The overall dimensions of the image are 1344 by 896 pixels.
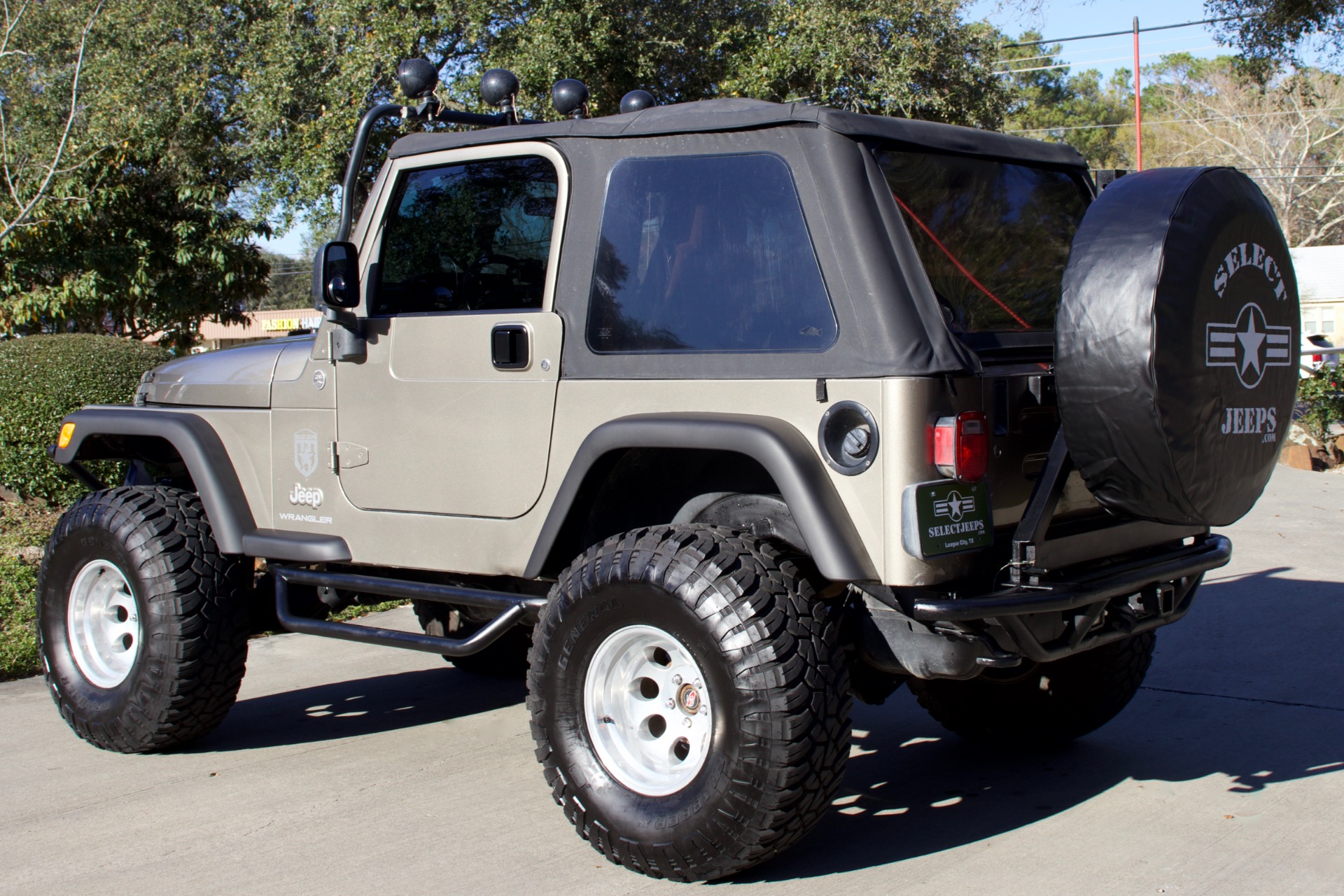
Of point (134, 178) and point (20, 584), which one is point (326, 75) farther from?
point (20, 584)

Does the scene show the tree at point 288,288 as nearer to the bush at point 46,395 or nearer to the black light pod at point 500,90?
the bush at point 46,395

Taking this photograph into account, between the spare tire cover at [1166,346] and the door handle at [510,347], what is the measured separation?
1.63 meters

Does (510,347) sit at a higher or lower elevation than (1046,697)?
higher

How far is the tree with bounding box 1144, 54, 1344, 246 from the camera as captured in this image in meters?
41.6

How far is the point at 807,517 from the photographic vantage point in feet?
10.9

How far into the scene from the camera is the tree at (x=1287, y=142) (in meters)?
41.6

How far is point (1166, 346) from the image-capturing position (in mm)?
3225

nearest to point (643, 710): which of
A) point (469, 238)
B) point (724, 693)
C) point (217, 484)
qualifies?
point (724, 693)

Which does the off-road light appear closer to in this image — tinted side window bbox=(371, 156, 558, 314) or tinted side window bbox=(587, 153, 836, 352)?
tinted side window bbox=(371, 156, 558, 314)

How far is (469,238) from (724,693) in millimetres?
1833

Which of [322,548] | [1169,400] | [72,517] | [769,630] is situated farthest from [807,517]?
[72,517]

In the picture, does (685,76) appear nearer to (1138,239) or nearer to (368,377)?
(368,377)

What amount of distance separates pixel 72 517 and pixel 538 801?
7.23ft

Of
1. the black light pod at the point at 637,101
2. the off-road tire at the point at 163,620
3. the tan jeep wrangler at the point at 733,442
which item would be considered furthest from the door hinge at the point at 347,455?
the black light pod at the point at 637,101
